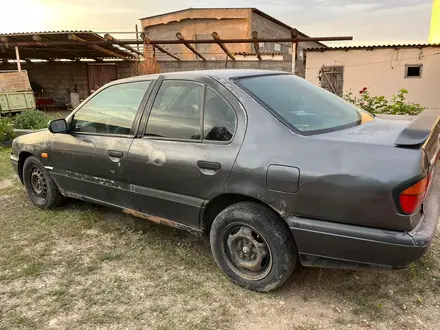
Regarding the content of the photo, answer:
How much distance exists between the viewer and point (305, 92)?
3.07m

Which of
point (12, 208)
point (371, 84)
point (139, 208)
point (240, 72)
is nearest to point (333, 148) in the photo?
point (240, 72)

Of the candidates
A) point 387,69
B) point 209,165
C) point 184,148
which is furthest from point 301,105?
point 387,69

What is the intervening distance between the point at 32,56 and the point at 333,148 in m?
19.9

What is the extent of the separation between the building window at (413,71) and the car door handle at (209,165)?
42.9ft

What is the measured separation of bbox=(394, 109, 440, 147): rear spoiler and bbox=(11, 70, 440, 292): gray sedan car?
0.4 inches

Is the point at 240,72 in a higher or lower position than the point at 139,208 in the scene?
higher

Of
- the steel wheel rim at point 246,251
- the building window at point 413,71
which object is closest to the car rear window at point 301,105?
the steel wheel rim at point 246,251

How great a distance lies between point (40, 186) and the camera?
4.34m

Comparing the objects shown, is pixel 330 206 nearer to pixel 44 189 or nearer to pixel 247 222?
pixel 247 222

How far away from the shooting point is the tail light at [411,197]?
2.00 meters

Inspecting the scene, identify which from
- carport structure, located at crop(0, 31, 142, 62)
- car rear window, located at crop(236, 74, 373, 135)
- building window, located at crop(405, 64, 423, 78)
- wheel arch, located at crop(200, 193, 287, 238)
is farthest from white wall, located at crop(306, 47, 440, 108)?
wheel arch, located at crop(200, 193, 287, 238)

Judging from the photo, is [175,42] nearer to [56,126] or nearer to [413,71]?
[56,126]

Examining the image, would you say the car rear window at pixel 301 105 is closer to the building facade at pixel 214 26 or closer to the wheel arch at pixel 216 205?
the wheel arch at pixel 216 205

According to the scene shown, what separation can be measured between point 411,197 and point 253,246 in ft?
3.60
